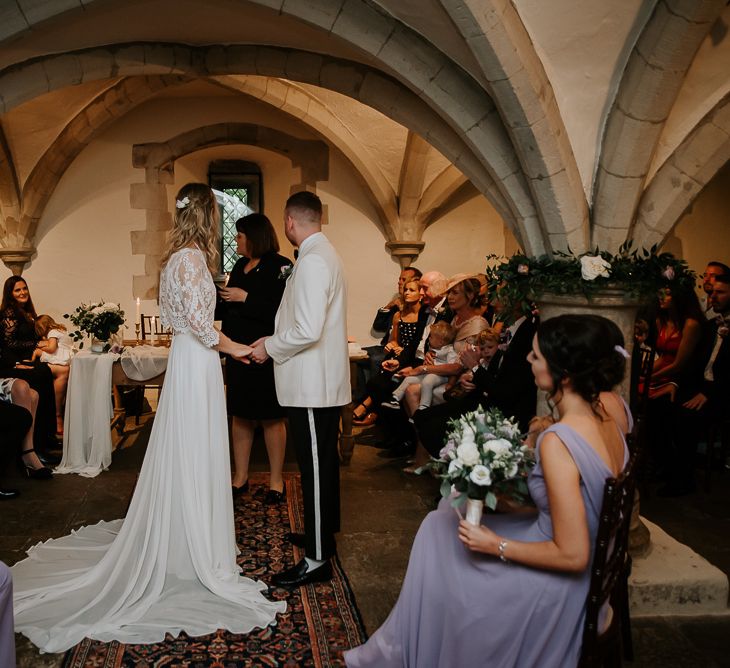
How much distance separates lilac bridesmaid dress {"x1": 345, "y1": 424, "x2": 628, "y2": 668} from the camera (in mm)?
2023

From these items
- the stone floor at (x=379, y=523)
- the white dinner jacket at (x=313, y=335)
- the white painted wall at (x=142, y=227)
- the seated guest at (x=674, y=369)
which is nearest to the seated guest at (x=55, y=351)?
the stone floor at (x=379, y=523)

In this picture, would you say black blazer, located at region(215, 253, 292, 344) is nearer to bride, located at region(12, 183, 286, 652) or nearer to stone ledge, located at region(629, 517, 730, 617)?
bride, located at region(12, 183, 286, 652)

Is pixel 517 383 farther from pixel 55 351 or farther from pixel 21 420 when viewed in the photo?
pixel 55 351

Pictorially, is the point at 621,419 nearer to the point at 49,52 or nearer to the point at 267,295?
the point at 267,295

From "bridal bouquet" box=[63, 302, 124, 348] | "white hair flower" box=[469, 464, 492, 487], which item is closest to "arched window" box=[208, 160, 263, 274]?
"bridal bouquet" box=[63, 302, 124, 348]

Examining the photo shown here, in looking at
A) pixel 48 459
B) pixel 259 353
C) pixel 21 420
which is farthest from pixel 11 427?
pixel 259 353

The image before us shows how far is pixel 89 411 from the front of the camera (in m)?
5.30

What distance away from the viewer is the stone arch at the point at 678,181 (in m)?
3.52

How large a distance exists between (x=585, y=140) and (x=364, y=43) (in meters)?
1.25

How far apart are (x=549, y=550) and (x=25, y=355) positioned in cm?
502

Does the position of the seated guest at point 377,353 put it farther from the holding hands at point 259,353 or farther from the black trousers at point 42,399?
the holding hands at point 259,353

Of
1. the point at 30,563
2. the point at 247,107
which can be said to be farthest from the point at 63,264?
the point at 30,563

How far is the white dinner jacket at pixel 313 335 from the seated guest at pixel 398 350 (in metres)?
2.63

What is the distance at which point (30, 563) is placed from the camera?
11.3 ft
